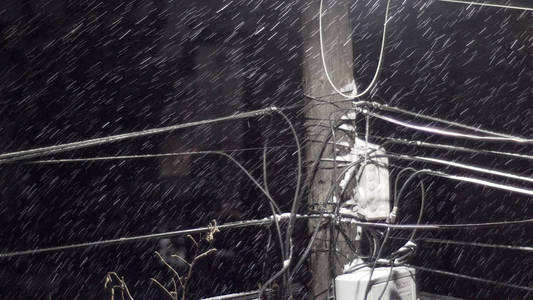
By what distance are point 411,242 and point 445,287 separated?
5.60 meters

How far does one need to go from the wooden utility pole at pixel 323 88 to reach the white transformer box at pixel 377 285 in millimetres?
98

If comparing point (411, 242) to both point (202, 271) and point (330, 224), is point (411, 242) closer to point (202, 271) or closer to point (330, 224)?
point (330, 224)

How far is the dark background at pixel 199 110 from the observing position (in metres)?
4.99

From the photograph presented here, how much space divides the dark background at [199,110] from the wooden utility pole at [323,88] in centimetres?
130

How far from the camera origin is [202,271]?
6684 millimetres

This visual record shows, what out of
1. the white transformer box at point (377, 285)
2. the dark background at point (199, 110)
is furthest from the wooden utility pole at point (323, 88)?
the dark background at point (199, 110)

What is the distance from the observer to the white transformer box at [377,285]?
306 centimetres

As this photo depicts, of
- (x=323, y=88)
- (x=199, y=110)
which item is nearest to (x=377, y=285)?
(x=323, y=88)

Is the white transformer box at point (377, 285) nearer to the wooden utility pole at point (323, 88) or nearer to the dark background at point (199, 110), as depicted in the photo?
the wooden utility pole at point (323, 88)

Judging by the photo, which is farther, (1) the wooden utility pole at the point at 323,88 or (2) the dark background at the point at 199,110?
(2) the dark background at the point at 199,110

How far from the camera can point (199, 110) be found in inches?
262

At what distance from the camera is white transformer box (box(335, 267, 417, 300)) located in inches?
121

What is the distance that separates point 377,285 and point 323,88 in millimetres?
1241

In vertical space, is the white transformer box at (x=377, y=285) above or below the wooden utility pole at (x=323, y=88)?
A: below
